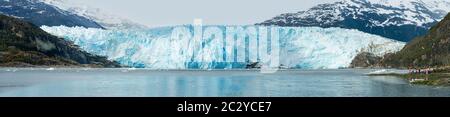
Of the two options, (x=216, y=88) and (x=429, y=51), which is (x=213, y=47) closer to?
(x=429, y=51)

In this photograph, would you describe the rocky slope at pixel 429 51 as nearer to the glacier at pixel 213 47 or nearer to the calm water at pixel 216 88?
the glacier at pixel 213 47

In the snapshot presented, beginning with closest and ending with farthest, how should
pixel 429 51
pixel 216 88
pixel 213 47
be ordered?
1. pixel 216 88
2. pixel 429 51
3. pixel 213 47

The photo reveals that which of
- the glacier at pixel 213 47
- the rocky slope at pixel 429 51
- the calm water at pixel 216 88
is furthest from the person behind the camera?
the glacier at pixel 213 47

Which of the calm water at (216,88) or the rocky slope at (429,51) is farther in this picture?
the rocky slope at (429,51)

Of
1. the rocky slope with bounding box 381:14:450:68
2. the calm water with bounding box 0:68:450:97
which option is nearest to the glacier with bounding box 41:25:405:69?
the rocky slope with bounding box 381:14:450:68

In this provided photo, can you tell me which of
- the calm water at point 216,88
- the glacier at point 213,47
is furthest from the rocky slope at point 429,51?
the calm water at point 216,88

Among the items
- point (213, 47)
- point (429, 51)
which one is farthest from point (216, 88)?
point (213, 47)

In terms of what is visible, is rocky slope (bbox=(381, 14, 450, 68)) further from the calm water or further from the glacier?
the calm water

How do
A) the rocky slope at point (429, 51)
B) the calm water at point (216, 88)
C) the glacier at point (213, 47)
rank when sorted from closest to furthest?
the calm water at point (216, 88) < the rocky slope at point (429, 51) < the glacier at point (213, 47)
